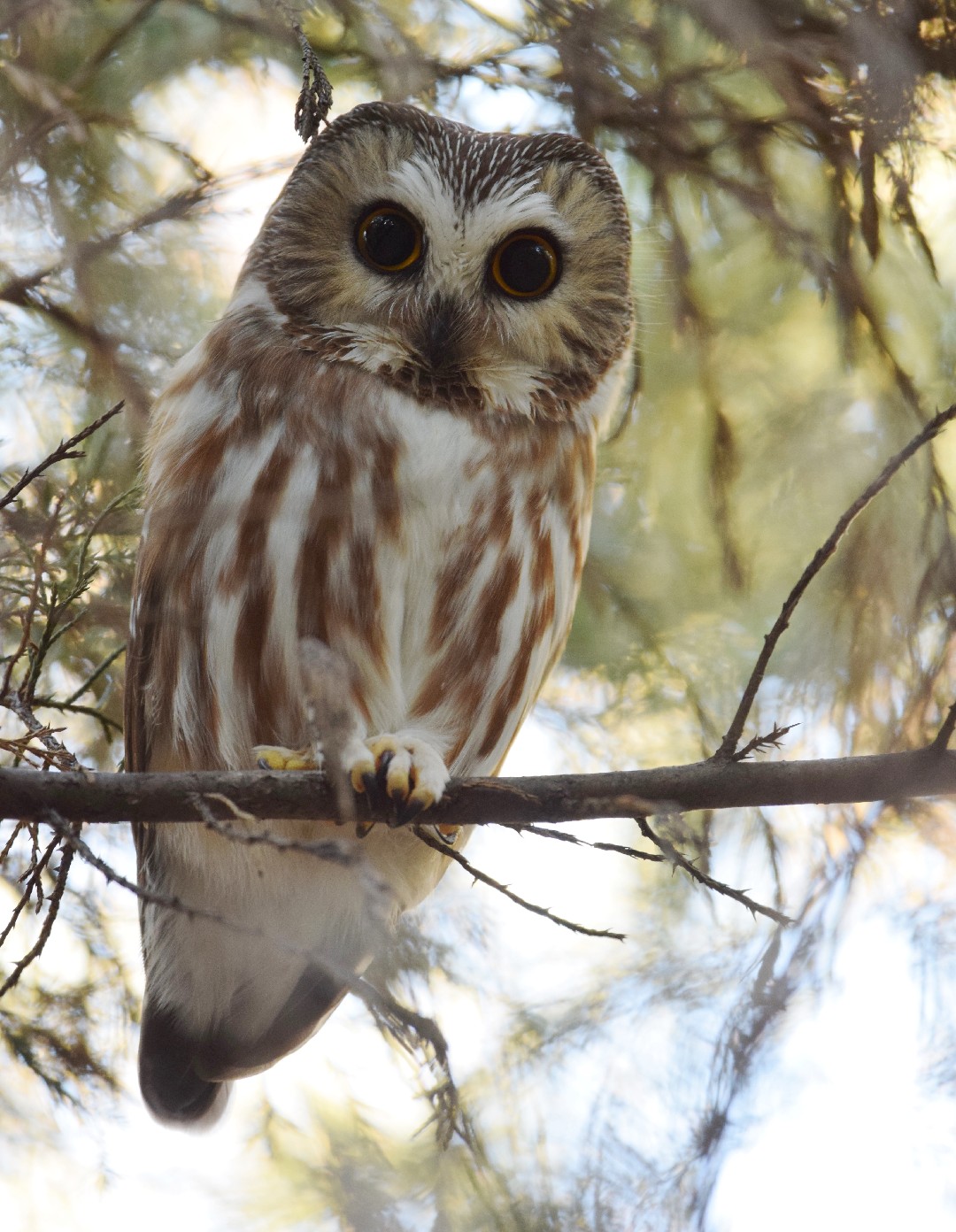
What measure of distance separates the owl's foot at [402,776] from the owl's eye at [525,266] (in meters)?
1.15

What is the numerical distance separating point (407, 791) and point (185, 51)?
176cm

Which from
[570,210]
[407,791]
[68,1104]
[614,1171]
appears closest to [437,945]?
[614,1171]

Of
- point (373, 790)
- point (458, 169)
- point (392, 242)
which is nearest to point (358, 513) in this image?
point (373, 790)

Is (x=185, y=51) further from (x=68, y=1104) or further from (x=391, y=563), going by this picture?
(x=68, y=1104)

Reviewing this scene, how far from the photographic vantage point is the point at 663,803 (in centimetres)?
179

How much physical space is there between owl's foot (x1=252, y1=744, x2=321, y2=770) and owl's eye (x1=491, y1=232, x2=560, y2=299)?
43.9 inches

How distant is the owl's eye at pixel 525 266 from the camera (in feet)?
8.88

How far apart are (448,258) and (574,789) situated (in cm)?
130

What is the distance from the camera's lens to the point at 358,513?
2.34 meters

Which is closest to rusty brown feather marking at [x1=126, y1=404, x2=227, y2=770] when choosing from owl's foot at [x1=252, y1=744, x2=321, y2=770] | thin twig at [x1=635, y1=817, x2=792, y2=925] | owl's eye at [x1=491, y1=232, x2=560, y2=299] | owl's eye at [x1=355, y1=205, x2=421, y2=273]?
owl's foot at [x1=252, y1=744, x2=321, y2=770]

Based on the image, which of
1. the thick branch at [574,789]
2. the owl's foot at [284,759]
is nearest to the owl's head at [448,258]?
the owl's foot at [284,759]

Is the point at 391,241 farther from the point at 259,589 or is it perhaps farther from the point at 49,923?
the point at 49,923

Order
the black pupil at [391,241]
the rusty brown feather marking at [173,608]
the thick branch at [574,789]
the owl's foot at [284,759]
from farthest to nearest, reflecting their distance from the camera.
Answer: the black pupil at [391,241] < the rusty brown feather marking at [173,608] < the owl's foot at [284,759] < the thick branch at [574,789]

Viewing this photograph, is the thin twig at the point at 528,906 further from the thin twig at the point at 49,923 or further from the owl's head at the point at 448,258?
the owl's head at the point at 448,258
